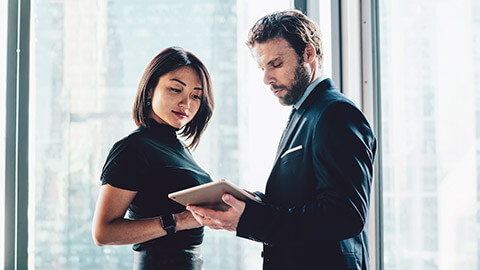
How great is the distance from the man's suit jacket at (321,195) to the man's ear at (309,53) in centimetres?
14

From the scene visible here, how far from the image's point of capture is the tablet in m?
1.16

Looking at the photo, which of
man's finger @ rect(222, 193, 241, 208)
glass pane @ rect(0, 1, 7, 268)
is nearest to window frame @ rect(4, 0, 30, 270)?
glass pane @ rect(0, 1, 7, 268)

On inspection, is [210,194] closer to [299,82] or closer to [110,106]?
[299,82]

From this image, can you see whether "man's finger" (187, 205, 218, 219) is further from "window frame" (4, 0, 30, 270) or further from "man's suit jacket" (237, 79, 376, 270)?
"window frame" (4, 0, 30, 270)

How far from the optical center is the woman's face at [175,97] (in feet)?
5.24

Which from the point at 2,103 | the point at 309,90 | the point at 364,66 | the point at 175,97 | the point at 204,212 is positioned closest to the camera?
the point at 204,212

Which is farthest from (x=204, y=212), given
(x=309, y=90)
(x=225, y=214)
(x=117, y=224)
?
(x=309, y=90)

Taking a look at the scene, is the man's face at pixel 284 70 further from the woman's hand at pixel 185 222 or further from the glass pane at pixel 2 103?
the glass pane at pixel 2 103

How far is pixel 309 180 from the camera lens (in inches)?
48.4

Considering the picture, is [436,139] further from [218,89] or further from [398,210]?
[218,89]

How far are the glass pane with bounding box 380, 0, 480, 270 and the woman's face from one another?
86 cm

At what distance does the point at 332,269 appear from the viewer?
1209 mm

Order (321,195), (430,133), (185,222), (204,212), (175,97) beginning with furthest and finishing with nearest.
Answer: (430,133) → (175,97) → (185,222) → (204,212) → (321,195)

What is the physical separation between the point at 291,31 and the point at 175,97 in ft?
1.50
